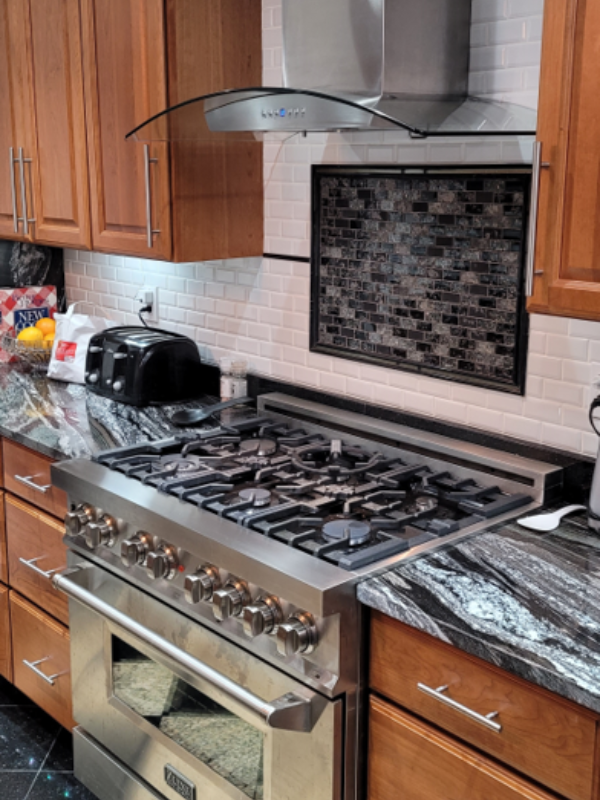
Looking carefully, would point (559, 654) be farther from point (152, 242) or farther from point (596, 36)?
point (152, 242)

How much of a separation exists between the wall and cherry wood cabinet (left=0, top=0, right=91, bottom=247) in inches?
15.0

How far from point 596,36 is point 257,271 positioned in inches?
60.5

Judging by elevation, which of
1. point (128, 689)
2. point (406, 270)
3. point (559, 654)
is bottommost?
point (128, 689)

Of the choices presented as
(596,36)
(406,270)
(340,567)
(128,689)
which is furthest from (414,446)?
(596,36)

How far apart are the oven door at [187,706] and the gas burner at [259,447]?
474 millimetres

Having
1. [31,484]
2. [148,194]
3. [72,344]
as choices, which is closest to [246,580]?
[31,484]

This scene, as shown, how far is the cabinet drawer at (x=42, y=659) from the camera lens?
9.13 ft

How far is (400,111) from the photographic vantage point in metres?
2.07

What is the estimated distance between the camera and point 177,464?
240 centimetres

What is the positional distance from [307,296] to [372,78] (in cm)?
88

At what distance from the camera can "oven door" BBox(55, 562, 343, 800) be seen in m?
1.86

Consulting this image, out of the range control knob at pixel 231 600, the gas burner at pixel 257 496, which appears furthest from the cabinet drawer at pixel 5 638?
the range control knob at pixel 231 600

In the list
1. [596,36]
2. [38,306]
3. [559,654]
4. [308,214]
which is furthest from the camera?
[38,306]

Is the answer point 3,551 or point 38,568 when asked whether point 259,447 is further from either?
point 3,551
